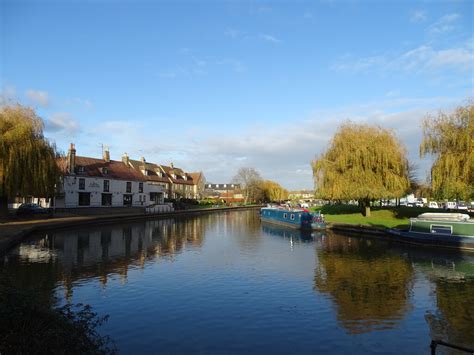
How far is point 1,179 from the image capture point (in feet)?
105

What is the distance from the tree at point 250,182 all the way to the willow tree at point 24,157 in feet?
255

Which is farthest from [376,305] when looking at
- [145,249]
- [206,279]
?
[145,249]

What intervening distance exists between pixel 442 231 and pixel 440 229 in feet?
0.64

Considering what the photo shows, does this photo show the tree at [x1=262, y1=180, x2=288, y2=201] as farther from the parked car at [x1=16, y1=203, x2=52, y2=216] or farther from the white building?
the parked car at [x1=16, y1=203, x2=52, y2=216]

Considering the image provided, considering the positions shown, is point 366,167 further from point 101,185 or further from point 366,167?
point 101,185

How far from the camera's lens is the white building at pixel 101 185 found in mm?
51812

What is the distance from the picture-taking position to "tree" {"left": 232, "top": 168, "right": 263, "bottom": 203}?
370 ft

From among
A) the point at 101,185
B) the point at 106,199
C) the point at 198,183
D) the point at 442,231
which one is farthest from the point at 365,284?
the point at 198,183

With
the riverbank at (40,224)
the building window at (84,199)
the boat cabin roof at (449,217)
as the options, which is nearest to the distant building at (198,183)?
the riverbank at (40,224)

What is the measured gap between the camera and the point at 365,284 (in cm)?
1609

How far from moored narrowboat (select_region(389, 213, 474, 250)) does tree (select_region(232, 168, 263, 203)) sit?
84.6 metres

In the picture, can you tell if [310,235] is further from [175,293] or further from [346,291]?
[175,293]

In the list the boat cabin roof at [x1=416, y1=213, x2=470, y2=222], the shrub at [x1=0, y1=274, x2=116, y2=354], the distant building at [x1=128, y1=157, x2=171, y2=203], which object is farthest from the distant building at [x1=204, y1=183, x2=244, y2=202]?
the shrub at [x1=0, y1=274, x2=116, y2=354]

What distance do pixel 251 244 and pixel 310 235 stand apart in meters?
8.33
